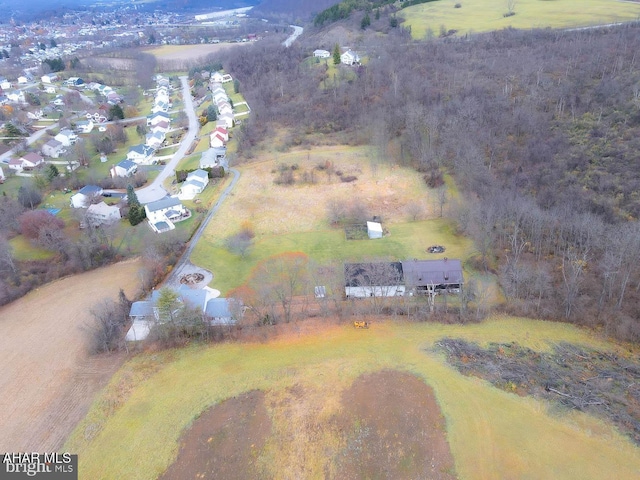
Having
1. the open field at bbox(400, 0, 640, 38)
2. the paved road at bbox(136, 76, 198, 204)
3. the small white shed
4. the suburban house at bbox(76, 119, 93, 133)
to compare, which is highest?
the open field at bbox(400, 0, 640, 38)

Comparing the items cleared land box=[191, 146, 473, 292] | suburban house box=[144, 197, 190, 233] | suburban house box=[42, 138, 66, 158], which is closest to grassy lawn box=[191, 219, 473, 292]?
cleared land box=[191, 146, 473, 292]

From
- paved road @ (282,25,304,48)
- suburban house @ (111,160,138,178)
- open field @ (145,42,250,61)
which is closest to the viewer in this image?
suburban house @ (111,160,138,178)

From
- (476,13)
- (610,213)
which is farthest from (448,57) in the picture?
(610,213)

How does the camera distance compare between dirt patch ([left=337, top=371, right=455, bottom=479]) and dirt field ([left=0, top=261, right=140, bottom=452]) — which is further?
dirt field ([left=0, top=261, right=140, bottom=452])

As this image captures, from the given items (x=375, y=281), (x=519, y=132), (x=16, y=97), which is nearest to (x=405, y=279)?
(x=375, y=281)

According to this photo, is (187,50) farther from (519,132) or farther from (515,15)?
(519,132)

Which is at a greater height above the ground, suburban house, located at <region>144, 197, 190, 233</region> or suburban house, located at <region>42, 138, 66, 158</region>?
suburban house, located at <region>42, 138, 66, 158</region>

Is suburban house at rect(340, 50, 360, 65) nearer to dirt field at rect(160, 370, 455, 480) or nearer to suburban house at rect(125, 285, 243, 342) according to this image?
suburban house at rect(125, 285, 243, 342)

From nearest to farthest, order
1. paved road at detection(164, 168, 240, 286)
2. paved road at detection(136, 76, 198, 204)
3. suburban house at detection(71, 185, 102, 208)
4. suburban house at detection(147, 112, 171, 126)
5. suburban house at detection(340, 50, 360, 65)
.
→ paved road at detection(164, 168, 240, 286)
suburban house at detection(71, 185, 102, 208)
paved road at detection(136, 76, 198, 204)
suburban house at detection(147, 112, 171, 126)
suburban house at detection(340, 50, 360, 65)
